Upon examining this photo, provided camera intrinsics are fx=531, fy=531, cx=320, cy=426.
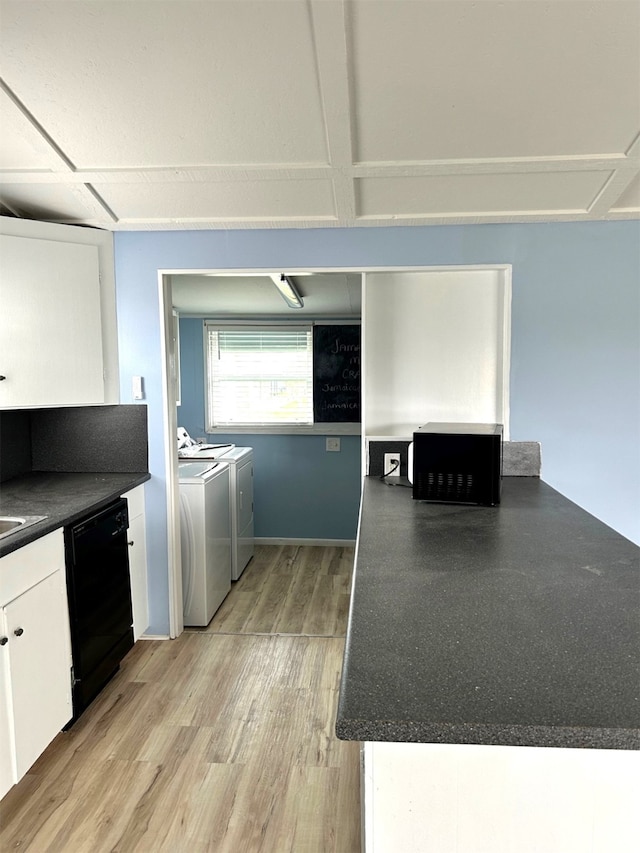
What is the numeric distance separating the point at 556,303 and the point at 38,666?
2.59 m

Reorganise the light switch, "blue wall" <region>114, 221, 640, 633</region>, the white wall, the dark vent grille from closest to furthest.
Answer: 1. the dark vent grille
2. "blue wall" <region>114, 221, 640, 633</region>
3. the white wall
4. the light switch

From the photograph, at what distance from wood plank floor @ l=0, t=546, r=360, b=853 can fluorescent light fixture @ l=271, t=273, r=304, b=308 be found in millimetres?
1961

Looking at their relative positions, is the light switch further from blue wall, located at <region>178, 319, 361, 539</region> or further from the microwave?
blue wall, located at <region>178, 319, 361, 539</region>

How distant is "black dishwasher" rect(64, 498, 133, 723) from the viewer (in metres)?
2.06

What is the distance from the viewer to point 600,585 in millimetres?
1168

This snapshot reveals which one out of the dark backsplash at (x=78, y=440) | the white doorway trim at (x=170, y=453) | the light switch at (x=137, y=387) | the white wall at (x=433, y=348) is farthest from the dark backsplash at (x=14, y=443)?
the white wall at (x=433, y=348)

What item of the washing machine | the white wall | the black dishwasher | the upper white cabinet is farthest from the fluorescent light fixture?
the black dishwasher

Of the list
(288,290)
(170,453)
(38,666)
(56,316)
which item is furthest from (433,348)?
(38,666)

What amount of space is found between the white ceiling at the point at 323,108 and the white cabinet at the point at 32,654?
56.5 inches

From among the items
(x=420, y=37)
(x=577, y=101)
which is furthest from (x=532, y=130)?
(x=420, y=37)

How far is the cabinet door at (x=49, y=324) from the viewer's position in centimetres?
229

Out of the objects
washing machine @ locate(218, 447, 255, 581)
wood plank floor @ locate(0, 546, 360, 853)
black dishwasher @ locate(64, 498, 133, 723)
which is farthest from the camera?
washing machine @ locate(218, 447, 255, 581)

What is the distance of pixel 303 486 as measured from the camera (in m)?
4.65

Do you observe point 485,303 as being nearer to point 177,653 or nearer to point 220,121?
point 220,121
